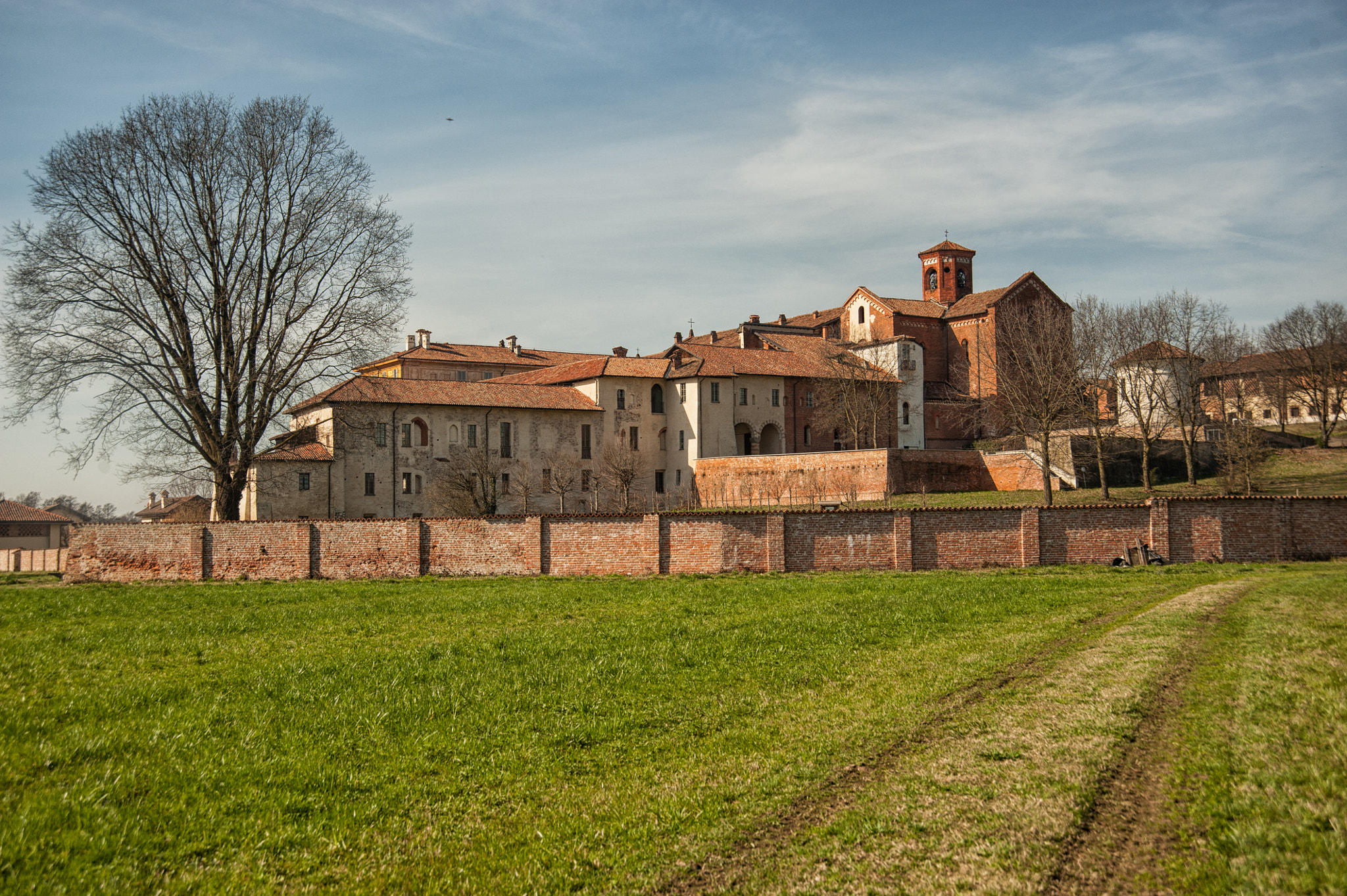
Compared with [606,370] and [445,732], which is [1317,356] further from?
[445,732]

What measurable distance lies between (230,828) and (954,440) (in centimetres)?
5475

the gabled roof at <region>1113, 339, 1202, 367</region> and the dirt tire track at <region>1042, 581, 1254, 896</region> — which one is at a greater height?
the gabled roof at <region>1113, 339, 1202, 367</region>

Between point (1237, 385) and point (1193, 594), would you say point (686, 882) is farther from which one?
point (1237, 385)

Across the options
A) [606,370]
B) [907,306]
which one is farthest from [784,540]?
[907,306]

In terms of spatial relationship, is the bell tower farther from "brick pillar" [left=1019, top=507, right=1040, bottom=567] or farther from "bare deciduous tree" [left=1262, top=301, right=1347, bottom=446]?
"brick pillar" [left=1019, top=507, right=1040, bottom=567]

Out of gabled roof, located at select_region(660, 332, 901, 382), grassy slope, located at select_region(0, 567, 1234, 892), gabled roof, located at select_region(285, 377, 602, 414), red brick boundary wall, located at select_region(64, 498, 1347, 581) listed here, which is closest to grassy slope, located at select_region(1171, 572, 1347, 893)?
grassy slope, located at select_region(0, 567, 1234, 892)

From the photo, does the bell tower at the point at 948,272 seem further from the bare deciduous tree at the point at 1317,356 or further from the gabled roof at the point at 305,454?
the gabled roof at the point at 305,454

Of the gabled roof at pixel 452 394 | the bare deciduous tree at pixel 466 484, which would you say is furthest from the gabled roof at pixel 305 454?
the bare deciduous tree at pixel 466 484

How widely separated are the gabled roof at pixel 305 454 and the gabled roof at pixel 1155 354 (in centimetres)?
3582

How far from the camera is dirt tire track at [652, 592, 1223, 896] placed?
493 centimetres

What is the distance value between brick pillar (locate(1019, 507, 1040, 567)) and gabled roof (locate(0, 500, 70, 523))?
69.3 metres

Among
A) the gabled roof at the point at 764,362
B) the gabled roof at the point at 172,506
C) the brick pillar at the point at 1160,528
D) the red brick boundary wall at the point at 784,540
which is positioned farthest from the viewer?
the gabled roof at the point at 172,506

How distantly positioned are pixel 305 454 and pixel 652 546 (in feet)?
84.5

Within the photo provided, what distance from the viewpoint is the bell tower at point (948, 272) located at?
65625 millimetres
